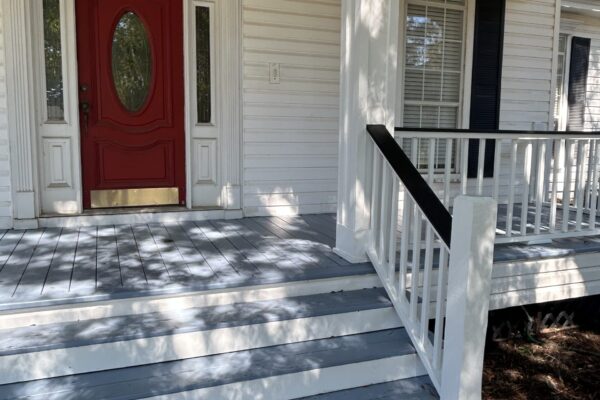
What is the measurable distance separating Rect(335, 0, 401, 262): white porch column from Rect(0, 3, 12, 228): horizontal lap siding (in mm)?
2480

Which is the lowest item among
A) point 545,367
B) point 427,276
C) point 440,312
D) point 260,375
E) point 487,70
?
point 545,367

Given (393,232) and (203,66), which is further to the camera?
(203,66)

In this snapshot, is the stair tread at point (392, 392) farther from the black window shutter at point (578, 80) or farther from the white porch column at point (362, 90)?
the black window shutter at point (578, 80)

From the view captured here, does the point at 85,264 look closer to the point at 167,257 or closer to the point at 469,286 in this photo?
the point at 167,257

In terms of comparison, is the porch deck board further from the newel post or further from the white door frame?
the newel post

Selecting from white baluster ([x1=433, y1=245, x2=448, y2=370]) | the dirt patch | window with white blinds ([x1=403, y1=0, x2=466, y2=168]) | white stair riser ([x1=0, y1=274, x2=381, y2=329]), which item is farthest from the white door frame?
white baluster ([x1=433, y1=245, x2=448, y2=370])

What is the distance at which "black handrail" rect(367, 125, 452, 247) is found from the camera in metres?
2.29

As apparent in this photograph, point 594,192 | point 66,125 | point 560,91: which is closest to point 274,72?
point 66,125

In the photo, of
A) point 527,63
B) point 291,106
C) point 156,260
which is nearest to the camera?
point 156,260

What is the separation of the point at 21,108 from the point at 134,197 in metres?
1.07

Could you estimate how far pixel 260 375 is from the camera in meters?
2.24

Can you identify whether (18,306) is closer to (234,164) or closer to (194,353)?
(194,353)

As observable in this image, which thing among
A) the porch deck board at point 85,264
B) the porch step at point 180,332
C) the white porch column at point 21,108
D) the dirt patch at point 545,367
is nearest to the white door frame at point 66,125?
the white porch column at point 21,108

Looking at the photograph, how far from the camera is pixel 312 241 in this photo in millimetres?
3674
